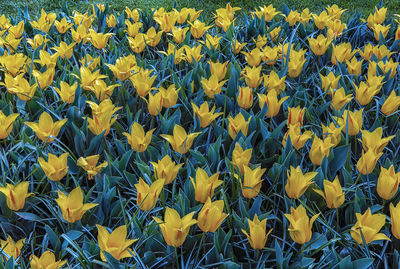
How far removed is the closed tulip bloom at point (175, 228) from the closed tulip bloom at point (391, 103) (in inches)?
40.5

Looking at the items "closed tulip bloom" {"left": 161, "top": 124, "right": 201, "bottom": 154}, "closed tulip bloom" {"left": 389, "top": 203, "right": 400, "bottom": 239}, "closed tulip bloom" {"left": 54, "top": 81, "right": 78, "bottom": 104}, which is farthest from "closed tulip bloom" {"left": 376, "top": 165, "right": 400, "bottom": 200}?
"closed tulip bloom" {"left": 54, "top": 81, "right": 78, "bottom": 104}

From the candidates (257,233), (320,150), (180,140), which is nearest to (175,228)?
(257,233)

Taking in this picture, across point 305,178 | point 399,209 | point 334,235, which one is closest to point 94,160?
point 305,178

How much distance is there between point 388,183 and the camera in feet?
4.40

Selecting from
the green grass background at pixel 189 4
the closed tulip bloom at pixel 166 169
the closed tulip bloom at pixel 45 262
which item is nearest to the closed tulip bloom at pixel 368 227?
the closed tulip bloom at pixel 166 169

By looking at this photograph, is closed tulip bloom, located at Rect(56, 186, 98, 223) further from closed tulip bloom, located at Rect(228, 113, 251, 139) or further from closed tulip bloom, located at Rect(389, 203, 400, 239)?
closed tulip bloom, located at Rect(389, 203, 400, 239)

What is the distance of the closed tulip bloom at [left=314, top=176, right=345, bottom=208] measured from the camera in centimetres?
132

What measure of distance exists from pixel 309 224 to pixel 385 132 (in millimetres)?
846

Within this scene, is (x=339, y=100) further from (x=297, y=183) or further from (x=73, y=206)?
(x=73, y=206)

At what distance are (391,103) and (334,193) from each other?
2.17 ft

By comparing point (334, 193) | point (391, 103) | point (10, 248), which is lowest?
point (10, 248)

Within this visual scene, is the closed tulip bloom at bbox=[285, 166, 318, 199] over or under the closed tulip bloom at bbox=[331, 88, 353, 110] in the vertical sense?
under

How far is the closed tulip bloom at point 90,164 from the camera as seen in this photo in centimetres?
149

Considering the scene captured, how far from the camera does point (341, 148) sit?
5.18 ft
